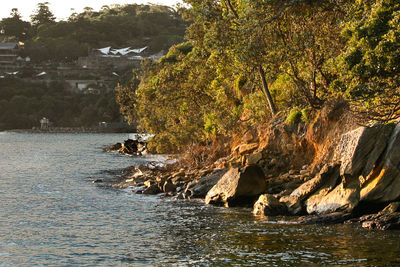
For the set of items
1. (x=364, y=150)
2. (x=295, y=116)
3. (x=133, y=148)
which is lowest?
(x=133, y=148)

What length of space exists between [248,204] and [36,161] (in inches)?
1508

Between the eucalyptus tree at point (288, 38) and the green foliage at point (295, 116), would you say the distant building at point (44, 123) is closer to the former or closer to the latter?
the eucalyptus tree at point (288, 38)

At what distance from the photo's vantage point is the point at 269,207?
22.6 meters

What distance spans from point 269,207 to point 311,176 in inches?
155

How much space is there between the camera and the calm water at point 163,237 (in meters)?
16.5

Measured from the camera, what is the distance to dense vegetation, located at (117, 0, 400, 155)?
66.0 ft

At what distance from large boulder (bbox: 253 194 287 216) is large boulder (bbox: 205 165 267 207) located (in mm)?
2040

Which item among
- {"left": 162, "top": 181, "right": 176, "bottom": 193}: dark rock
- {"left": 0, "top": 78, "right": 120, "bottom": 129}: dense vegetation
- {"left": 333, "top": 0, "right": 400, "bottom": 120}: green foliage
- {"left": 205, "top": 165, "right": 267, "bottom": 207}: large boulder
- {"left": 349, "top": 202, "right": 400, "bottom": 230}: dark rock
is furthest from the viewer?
Result: {"left": 0, "top": 78, "right": 120, "bottom": 129}: dense vegetation

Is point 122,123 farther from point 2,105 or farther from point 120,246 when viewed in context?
point 120,246

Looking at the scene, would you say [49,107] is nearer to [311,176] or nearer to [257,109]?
[257,109]

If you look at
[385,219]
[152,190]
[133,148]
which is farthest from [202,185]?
[133,148]

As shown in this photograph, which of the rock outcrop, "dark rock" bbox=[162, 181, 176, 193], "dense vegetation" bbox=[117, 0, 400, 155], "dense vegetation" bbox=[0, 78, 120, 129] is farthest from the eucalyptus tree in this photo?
"dense vegetation" bbox=[0, 78, 120, 129]

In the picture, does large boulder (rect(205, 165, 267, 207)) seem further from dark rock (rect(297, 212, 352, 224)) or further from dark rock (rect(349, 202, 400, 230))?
dark rock (rect(349, 202, 400, 230))

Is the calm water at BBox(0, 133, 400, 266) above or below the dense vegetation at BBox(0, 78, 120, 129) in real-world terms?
below
